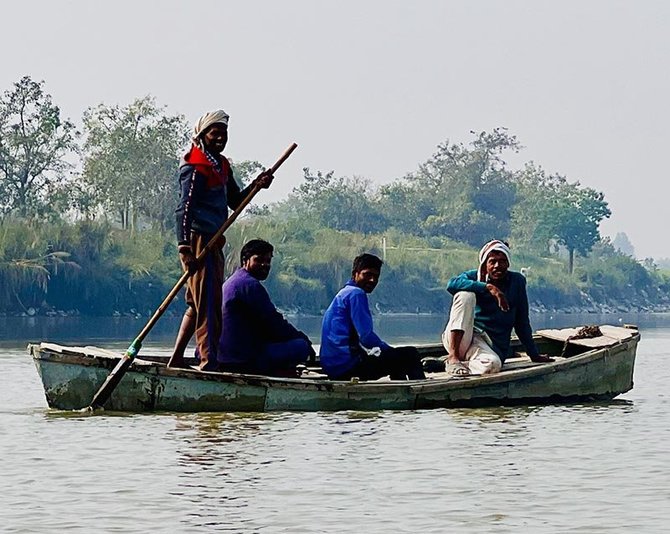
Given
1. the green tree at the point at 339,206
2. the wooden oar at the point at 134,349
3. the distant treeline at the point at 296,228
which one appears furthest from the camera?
the green tree at the point at 339,206

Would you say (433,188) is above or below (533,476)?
above

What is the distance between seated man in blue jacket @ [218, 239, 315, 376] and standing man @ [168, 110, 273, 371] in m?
0.12

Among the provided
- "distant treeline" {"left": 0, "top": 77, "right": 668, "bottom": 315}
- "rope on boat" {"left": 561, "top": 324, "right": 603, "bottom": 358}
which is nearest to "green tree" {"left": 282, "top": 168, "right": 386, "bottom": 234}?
"distant treeline" {"left": 0, "top": 77, "right": 668, "bottom": 315}

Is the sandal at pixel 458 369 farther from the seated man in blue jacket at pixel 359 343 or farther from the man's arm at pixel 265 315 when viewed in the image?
the man's arm at pixel 265 315

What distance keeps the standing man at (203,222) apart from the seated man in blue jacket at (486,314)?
179cm

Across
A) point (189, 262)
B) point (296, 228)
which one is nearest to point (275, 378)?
point (189, 262)

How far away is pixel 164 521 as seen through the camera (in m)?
8.45

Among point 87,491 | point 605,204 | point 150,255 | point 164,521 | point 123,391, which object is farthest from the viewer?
point 605,204

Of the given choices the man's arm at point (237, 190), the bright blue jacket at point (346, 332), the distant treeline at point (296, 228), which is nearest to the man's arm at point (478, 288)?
the bright blue jacket at point (346, 332)

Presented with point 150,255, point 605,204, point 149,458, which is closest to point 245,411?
point 149,458

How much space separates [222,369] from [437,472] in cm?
332

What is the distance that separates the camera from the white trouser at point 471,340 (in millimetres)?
13406

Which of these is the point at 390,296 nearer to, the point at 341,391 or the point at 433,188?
the point at 433,188

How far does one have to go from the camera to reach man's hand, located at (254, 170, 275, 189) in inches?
A: 507
